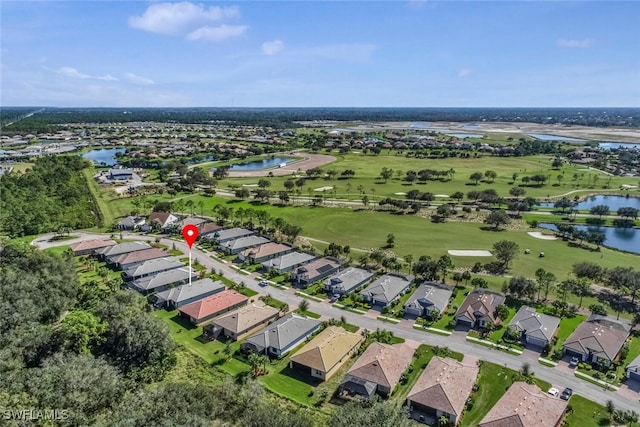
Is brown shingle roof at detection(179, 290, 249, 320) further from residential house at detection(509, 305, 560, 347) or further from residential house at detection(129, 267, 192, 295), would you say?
residential house at detection(509, 305, 560, 347)

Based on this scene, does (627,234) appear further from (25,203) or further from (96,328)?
(25,203)

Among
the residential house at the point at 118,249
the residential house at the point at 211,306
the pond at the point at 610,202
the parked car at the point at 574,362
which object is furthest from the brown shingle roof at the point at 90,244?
the pond at the point at 610,202

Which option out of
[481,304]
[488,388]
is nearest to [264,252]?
[481,304]

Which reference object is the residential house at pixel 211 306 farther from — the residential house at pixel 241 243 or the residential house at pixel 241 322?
the residential house at pixel 241 243

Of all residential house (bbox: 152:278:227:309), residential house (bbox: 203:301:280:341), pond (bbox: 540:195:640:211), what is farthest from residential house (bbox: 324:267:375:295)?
pond (bbox: 540:195:640:211)

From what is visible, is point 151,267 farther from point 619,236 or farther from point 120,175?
point 619,236
